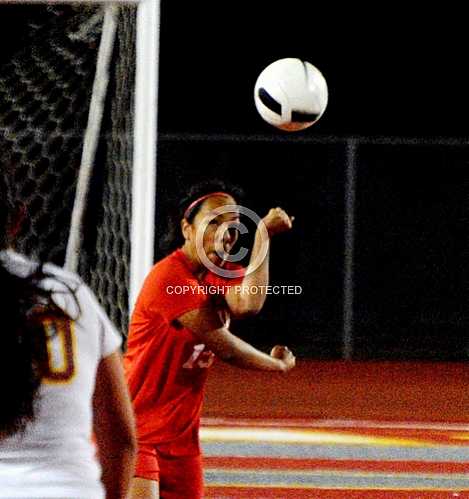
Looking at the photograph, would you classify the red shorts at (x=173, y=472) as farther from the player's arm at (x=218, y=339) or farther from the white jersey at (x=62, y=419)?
the white jersey at (x=62, y=419)

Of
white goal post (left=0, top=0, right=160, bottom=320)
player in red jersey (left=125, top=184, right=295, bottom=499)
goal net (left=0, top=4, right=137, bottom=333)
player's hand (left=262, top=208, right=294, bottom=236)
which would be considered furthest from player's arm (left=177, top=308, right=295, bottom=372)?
goal net (left=0, top=4, right=137, bottom=333)

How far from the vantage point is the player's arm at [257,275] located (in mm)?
4262

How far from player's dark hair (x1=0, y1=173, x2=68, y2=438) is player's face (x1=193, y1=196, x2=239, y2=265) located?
2.04 m

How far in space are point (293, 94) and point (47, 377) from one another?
3916 millimetres

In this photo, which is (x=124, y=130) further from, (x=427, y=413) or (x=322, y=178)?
(x=322, y=178)

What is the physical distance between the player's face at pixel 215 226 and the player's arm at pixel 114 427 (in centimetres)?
183

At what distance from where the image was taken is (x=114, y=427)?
229 centimetres

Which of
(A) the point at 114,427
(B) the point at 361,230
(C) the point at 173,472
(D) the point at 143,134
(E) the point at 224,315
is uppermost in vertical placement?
(B) the point at 361,230

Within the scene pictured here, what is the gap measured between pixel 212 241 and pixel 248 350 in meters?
0.41

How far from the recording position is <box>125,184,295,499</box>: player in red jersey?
410 centimetres

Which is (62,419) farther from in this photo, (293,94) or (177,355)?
(293,94)

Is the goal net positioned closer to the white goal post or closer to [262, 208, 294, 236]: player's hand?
the white goal post

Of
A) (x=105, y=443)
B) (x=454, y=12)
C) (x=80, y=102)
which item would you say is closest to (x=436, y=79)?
(x=454, y=12)
